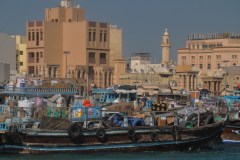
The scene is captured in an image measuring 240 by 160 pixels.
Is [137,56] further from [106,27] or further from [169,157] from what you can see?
[169,157]

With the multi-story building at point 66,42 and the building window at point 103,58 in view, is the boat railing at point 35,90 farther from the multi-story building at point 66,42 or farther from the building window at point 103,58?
the building window at point 103,58

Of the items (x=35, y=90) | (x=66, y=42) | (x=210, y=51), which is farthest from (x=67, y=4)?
(x=35, y=90)

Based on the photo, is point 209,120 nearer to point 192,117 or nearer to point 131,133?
point 192,117

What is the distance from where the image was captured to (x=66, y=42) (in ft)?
436

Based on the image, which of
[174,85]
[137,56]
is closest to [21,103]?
[174,85]

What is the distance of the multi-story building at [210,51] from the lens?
154 meters

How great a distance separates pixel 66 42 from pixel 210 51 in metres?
38.7

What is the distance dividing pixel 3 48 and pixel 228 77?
122 feet

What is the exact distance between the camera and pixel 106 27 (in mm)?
132875

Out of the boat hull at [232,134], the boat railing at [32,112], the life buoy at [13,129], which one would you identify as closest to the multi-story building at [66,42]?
the boat hull at [232,134]

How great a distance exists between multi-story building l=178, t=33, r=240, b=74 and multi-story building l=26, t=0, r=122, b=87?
2749 cm

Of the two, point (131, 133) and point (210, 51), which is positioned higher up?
point (210, 51)

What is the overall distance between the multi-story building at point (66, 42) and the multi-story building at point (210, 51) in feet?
90.2

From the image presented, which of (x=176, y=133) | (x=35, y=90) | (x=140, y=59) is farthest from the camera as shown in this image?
(x=140, y=59)
